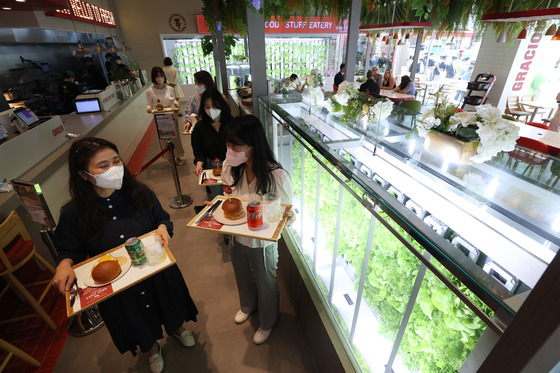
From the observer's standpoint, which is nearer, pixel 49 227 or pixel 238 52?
pixel 49 227

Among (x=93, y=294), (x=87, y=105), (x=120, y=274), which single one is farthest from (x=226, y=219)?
(x=87, y=105)

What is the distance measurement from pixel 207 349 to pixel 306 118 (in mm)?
2333

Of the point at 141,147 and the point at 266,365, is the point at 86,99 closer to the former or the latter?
the point at 141,147

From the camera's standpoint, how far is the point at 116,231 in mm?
1808

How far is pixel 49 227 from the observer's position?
2.30 metres

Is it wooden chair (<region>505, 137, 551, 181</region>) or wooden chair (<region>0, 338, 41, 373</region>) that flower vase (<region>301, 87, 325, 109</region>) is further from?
wooden chair (<region>0, 338, 41, 373</region>)

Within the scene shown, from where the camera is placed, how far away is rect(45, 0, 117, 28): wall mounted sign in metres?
6.63

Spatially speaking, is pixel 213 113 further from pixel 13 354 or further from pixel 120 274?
pixel 13 354

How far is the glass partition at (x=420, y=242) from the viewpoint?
3.13ft

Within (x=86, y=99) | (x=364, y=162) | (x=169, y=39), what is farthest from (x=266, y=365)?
(x=169, y=39)

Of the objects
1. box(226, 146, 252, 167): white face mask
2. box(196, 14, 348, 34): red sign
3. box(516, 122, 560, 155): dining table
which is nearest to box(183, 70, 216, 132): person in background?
box(226, 146, 252, 167): white face mask

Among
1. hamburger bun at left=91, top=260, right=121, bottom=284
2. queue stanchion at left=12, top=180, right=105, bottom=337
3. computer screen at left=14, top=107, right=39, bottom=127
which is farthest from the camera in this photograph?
computer screen at left=14, top=107, right=39, bottom=127

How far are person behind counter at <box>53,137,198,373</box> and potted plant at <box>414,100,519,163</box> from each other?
6.27 ft

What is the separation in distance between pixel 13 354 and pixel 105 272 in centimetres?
159
